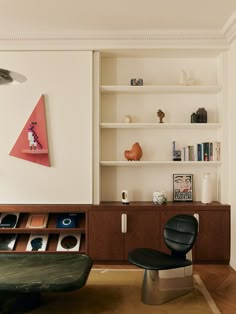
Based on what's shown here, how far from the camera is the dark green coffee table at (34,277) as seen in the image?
2.56 metres

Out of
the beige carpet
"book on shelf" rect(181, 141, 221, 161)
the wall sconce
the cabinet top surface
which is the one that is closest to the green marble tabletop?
the beige carpet

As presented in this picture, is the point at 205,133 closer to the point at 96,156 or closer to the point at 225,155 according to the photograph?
the point at 225,155

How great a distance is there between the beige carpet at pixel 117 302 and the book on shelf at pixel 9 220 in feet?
4.17

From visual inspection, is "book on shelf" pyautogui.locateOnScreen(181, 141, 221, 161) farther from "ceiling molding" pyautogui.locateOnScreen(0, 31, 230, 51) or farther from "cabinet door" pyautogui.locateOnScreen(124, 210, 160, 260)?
"ceiling molding" pyautogui.locateOnScreen(0, 31, 230, 51)

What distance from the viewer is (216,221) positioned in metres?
4.02

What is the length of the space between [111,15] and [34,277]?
2735 mm

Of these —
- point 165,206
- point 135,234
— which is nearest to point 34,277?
point 135,234

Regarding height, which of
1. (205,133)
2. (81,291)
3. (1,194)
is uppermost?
(205,133)

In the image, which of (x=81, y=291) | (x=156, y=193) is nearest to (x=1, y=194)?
(x=81, y=291)

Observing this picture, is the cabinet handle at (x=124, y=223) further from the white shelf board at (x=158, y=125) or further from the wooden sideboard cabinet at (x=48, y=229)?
the white shelf board at (x=158, y=125)

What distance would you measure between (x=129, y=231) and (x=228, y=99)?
81.4 inches

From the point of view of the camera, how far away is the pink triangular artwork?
4.10m

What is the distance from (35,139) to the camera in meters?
4.10

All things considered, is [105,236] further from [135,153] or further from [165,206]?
[135,153]
